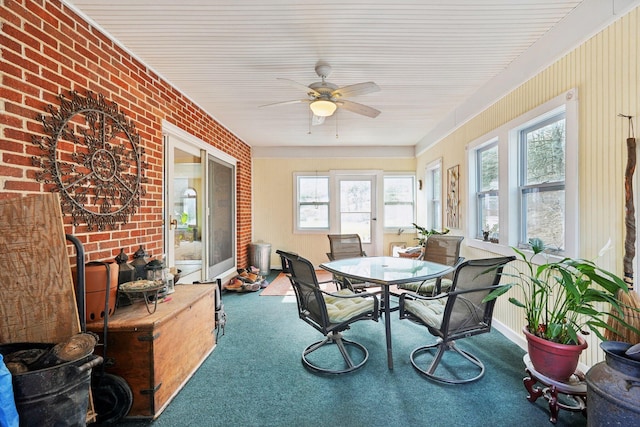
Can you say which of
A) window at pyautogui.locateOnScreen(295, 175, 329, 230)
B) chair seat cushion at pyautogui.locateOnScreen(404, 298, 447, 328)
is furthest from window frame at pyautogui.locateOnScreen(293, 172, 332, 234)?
chair seat cushion at pyautogui.locateOnScreen(404, 298, 447, 328)

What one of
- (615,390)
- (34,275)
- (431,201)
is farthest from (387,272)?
(431,201)

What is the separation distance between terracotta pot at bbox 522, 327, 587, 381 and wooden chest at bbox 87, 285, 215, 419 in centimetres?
228

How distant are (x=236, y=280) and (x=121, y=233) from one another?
7.98 feet

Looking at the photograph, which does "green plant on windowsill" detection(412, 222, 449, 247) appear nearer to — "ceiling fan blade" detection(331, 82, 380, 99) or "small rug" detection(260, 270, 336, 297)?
"small rug" detection(260, 270, 336, 297)

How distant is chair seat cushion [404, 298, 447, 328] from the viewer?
209 cm

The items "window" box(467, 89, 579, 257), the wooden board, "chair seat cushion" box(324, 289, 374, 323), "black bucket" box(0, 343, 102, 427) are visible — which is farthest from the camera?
"chair seat cushion" box(324, 289, 374, 323)

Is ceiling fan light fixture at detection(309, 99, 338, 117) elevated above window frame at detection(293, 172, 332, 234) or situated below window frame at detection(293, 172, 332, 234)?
above

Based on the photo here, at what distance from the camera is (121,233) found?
2283 mm

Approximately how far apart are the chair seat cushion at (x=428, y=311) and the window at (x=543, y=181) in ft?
3.40

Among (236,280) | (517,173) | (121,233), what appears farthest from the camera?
(236,280)

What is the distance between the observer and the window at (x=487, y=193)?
3.13 metres

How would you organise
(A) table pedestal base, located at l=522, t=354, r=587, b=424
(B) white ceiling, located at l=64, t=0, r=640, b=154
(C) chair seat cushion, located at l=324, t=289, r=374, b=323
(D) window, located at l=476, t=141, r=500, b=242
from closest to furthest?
(A) table pedestal base, located at l=522, t=354, r=587, b=424, (B) white ceiling, located at l=64, t=0, r=640, b=154, (C) chair seat cushion, located at l=324, t=289, r=374, b=323, (D) window, located at l=476, t=141, r=500, b=242

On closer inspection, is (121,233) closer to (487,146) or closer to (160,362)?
(160,362)

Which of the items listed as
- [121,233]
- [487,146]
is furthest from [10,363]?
[487,146]
